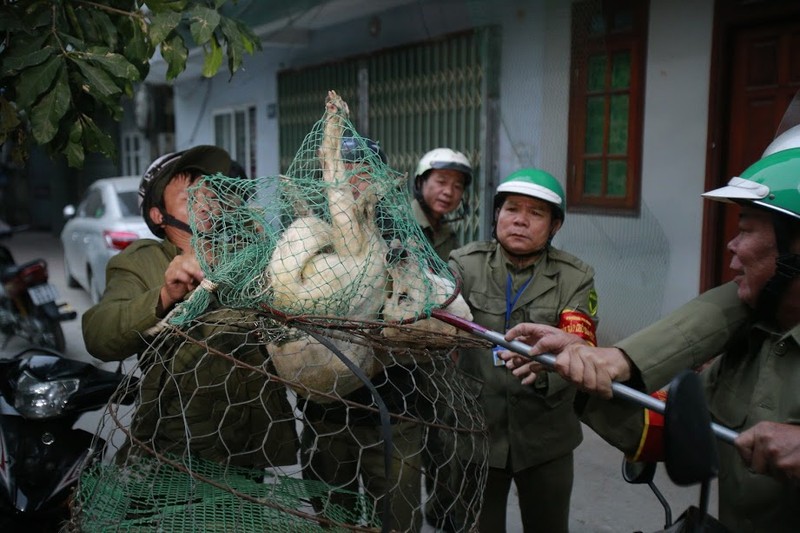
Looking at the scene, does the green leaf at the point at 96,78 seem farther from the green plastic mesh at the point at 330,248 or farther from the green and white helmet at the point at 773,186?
the green and white helmet at the point at 773,186

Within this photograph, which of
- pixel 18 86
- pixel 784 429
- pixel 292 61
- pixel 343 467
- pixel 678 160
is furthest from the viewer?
pixel 292 61

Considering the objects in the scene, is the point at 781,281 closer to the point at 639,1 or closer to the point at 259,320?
the point at 259,320

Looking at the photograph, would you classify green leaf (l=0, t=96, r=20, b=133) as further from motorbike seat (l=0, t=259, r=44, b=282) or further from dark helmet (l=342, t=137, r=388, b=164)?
motorbike seat (l=0, t=259, r=44, b=282)

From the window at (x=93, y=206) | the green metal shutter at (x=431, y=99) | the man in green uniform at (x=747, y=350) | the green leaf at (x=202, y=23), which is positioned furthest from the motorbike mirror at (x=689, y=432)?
the window at (x=93, y=206)

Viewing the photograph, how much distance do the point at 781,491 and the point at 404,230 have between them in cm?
100

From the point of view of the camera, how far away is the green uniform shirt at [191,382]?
6.70 feet

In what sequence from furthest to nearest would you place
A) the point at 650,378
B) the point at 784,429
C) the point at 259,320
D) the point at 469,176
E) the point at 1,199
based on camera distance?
the point at 1,199
the point at 469,176
the point at 259,320
the point at 650,378
the point at 784,429

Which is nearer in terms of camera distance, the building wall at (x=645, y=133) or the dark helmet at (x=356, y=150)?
the dark helmet at (x=356, y=150)

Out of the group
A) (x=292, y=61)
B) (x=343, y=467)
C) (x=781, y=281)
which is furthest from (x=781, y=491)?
(x=292, y=61)

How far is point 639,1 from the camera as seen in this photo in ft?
16.8

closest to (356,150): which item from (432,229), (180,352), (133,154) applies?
(180,352)

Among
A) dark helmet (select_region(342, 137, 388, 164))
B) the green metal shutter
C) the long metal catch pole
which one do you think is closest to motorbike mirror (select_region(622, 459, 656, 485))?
the long metal catch pole

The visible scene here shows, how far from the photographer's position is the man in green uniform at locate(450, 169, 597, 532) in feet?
8.25

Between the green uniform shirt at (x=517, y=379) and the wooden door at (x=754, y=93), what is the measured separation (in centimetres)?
260
